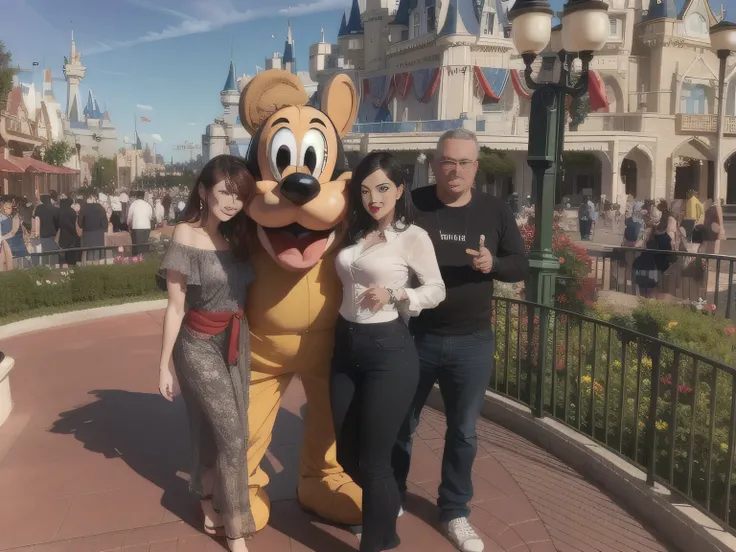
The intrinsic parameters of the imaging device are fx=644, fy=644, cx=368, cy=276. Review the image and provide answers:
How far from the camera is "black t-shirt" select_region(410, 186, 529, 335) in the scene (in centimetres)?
296

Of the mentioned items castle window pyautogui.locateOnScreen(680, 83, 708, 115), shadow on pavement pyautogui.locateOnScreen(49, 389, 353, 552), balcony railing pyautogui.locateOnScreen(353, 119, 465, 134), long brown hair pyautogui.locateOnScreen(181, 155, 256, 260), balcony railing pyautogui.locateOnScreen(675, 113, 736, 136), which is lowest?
shadow on pavement pyautogui.locateOnScreen(49, 389, 353, 552)

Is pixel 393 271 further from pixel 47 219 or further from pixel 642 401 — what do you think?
pixel 47 219

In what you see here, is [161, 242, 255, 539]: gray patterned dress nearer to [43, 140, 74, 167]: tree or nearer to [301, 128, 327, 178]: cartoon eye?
[301, 128, 327, 178]: cartoon eye

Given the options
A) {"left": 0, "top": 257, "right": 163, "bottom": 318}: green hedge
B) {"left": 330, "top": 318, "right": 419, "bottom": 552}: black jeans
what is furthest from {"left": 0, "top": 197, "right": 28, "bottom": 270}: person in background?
{"left": 330, "top": 318, "right": 419, "bottom": 552}: black jeans

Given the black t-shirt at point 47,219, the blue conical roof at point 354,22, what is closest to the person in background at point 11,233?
the black t-shirt at point 47,219

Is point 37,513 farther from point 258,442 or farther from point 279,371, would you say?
point 279,371

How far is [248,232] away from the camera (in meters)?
3.04

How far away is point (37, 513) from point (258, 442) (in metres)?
1.38

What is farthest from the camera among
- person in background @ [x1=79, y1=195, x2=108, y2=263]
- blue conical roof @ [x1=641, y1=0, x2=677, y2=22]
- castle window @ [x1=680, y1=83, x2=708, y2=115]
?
castle window @ [x1=680, y1=83, x2=708, y2=115]

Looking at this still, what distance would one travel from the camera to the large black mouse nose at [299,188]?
268 cm

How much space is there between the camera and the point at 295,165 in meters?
3.00

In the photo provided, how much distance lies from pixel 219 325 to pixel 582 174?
116ft

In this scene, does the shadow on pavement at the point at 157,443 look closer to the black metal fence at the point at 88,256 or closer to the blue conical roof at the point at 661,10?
the black metal fence at the point at 88,256

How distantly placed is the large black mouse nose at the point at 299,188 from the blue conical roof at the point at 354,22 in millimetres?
46938
